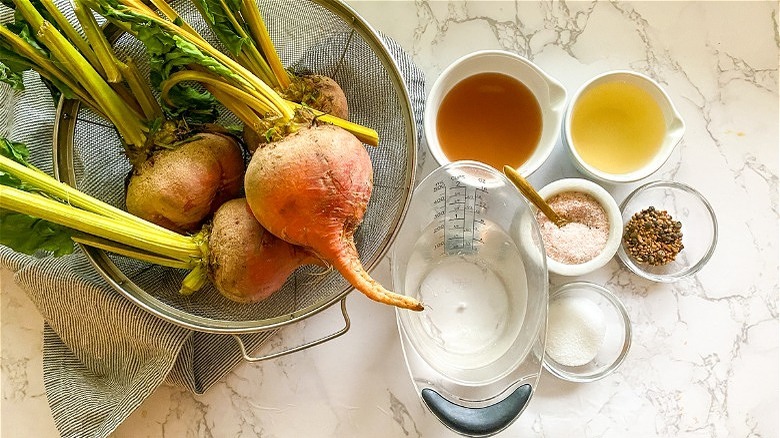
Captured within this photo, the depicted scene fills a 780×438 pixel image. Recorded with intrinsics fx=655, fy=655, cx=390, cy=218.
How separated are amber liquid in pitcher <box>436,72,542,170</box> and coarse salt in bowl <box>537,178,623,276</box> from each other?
0.08m

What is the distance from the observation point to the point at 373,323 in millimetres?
1041

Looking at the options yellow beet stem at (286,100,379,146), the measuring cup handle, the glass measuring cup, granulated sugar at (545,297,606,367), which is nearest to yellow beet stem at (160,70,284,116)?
yellow beet stem at (286,100,379,146)

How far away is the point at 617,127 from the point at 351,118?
419mm

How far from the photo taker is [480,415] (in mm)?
Answer: 876

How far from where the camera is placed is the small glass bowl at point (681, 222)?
3.40 ft

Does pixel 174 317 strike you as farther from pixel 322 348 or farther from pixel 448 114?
pixel 448 114

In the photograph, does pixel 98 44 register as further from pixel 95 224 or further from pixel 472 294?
pixel 472 294

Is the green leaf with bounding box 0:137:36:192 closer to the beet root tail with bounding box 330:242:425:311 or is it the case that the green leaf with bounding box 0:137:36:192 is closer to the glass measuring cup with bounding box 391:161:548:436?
the beet root tail with bounding box 330:242:425:311

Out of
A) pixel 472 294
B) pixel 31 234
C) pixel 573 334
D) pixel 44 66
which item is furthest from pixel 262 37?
pixel 573 334

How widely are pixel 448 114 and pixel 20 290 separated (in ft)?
2.41

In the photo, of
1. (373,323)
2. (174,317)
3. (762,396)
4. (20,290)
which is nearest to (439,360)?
(373,323)

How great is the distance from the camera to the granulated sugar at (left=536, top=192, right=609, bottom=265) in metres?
1.00

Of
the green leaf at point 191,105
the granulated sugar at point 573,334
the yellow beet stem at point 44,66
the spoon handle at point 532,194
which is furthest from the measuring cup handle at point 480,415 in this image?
the yellow beet stem at point 44,66

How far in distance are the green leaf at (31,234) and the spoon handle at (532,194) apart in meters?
0.59
